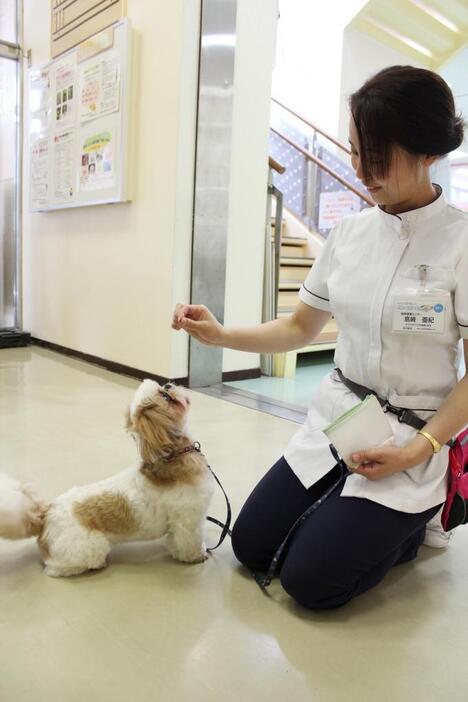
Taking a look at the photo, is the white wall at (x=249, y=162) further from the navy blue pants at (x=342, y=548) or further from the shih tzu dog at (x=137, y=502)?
the navy blue pants at (x=342, y=548)

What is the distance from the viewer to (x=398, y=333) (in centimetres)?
124

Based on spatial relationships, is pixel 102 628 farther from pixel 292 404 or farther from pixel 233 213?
pixel 233 213

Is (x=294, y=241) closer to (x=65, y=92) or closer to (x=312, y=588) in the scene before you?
(x=65, y=92)

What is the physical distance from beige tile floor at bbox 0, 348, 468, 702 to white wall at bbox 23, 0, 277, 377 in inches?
80.2

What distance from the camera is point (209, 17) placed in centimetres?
Answer: 317

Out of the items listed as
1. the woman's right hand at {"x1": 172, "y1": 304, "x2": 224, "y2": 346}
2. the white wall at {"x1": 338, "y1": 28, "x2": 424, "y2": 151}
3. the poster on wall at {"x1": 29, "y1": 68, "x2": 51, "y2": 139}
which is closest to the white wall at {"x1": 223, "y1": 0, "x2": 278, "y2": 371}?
the poster on wall at {"x1": 29, "y1": 68, "x2": 51, "y2": 139}

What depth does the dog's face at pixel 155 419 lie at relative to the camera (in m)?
1.31

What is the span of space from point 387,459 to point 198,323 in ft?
1.96

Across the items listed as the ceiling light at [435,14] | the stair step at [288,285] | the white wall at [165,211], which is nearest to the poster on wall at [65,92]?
the white wall at [165,211]

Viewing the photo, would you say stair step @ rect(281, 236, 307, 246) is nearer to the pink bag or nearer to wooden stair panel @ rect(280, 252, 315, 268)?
wooden stair panel @ rect(280, 252, 315, 268)

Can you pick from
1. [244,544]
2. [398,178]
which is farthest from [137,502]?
[398,178]

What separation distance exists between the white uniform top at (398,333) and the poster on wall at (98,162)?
101 inches

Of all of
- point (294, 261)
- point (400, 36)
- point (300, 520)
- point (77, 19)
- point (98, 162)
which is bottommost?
point (300, 520)

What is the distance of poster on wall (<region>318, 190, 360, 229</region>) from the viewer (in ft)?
18.1
